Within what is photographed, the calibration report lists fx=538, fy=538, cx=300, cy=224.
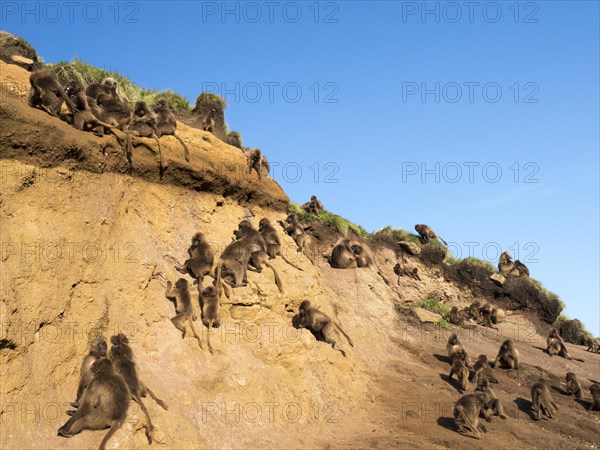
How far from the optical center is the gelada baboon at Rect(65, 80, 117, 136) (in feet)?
38.9

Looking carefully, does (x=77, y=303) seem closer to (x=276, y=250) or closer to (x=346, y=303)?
(x=276, y=250)

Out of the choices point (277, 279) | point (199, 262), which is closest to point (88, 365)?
point (199, 262)

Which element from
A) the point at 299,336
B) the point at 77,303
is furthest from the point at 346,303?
the point at 77,303

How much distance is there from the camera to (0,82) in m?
10.9

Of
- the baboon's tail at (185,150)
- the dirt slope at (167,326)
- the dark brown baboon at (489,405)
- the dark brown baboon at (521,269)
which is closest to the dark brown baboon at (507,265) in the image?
the dark brown baboon at (521,269)

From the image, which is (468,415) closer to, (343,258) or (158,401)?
(158,401)

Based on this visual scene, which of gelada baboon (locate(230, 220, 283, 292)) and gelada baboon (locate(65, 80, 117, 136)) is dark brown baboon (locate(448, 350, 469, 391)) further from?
gelada baboon (locate(65, 80, 117, 136))

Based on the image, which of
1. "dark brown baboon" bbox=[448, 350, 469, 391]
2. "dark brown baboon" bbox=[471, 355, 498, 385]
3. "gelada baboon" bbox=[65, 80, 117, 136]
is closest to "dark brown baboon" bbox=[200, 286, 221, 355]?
"gelada baboon" bbox=[65, 80, 117, 136]

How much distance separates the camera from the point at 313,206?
27.8 metres

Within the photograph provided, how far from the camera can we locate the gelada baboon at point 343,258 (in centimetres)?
2255

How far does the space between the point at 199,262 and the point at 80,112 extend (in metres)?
4.28

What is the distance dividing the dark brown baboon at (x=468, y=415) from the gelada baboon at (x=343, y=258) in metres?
9.39

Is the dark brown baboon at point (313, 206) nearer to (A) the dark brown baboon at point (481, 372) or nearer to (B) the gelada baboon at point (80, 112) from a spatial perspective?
(A) the dark brown baboon at point (481, 372)

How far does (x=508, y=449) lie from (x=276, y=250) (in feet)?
25.7
